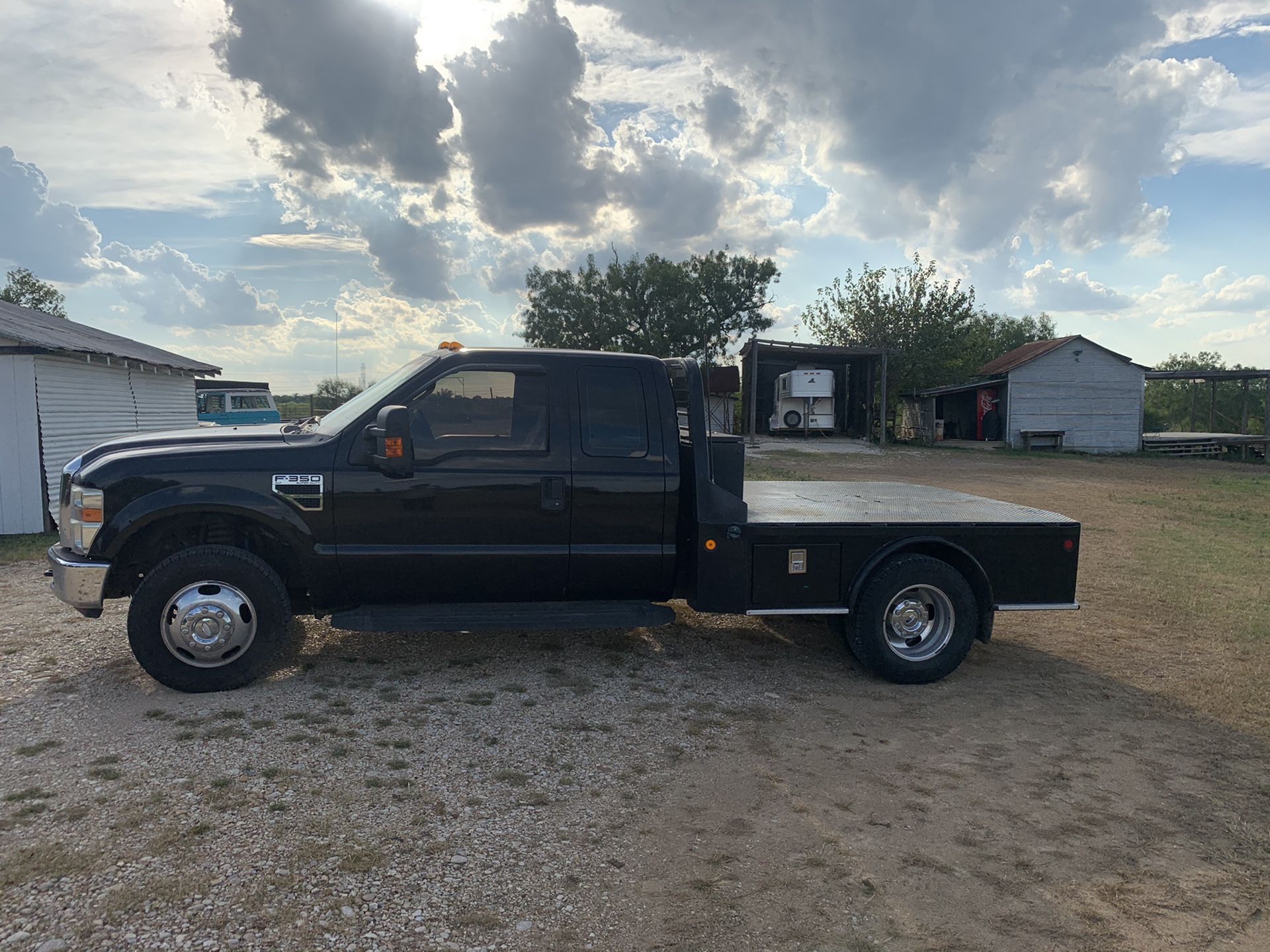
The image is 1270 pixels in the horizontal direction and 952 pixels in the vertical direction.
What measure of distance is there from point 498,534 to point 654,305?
3540cm

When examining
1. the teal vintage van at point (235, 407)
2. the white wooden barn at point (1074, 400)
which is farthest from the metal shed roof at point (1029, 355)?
the teal vintage van at point (235, 407)

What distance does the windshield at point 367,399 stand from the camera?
5.00 metres

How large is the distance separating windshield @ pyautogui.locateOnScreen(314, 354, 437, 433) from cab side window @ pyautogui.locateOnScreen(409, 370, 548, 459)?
21 centimetres

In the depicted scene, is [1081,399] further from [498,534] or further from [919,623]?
[498,534]

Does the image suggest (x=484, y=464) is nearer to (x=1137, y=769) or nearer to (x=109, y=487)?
(x=109, y=487)

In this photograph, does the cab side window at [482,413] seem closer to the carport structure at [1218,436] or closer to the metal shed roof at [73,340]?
the metal shed roof at [73,340]

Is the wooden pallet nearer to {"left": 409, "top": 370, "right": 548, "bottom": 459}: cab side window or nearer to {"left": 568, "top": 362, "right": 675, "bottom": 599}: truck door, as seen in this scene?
{"left": 568, "top": 362, "right": 675, "bottom": 599}: truck door

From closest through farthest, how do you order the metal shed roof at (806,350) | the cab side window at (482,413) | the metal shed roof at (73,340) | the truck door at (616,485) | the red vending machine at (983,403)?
the cab side window at (482,413), the truck door at (616,485), the metal shed roof at (73,340), the metal shed roof at (806,350), the red vending machine at (983,403)

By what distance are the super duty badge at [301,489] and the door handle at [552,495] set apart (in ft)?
4.20

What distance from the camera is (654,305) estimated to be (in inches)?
1548

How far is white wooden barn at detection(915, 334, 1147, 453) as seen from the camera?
32.8 m

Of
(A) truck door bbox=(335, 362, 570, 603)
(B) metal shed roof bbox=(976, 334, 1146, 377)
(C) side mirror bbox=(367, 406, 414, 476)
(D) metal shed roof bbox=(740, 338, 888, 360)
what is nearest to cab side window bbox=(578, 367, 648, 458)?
(A) truck door bbox=(335, 362, 570, 603)

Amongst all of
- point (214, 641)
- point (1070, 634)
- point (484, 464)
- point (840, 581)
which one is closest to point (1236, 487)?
point (1070, 634)

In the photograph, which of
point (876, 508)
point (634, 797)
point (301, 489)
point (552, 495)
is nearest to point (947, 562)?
point (876, 508)
